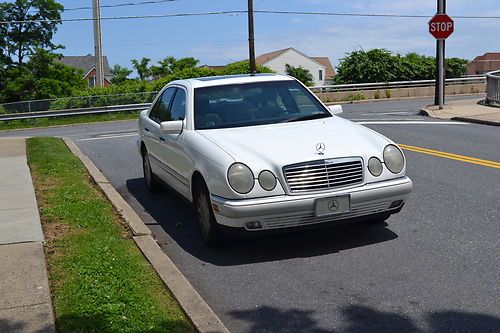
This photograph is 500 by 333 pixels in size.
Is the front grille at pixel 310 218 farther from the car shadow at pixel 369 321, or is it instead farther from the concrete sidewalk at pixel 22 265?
the concrete sidewalk at pixel 22 265

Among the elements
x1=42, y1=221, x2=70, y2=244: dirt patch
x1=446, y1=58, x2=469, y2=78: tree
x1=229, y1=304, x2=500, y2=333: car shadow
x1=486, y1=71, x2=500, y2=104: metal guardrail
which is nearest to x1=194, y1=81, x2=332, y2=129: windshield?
x1=42, y1=221, x2=70, y2=244: dirt patch

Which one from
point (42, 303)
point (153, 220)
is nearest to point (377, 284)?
point (42, 303)

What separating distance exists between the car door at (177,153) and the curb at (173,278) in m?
0.57

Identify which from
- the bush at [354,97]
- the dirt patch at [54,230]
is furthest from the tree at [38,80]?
the dirt patch at [54,230]

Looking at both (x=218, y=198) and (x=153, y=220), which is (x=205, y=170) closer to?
(x=218, y=198)

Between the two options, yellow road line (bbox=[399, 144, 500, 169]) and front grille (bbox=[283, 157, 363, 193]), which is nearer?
front grille (bbox=[283, 157, 363, 193])

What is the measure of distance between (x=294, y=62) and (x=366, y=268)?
97.2 m

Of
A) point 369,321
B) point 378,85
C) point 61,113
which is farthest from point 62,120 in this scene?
point 369,321

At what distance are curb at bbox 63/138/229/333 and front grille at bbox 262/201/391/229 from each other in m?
0.88

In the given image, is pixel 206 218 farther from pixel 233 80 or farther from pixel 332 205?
pixel 233 80

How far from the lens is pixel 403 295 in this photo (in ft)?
15.1

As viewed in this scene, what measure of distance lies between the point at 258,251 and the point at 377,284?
134 cm

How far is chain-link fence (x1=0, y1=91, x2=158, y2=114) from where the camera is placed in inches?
1157

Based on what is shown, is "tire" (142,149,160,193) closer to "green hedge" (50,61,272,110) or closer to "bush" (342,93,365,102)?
"green hedge" (50,61,272,110)
